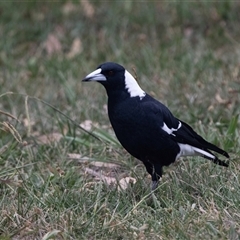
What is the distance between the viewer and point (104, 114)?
5488 millimetres

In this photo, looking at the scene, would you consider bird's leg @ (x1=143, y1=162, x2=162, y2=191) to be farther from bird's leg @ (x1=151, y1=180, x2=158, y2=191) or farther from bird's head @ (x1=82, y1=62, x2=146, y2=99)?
bird's head @ (x1=82, y1=62, x2=146, y2=99)

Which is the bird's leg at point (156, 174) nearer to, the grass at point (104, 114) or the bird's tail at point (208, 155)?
the grass at point (104, 114)

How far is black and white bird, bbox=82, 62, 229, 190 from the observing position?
3957 millimetres

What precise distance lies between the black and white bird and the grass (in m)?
0.11

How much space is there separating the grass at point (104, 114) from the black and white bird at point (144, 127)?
0.11 m

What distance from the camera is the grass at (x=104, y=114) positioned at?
3566mm

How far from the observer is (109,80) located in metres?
4.07

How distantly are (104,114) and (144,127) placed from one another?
1553 mm

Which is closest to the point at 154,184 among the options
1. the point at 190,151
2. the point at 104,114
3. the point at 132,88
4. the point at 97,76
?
the point at 190,151

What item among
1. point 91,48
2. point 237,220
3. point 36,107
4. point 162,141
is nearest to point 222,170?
point 162,141

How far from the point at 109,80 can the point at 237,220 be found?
42.6 inches

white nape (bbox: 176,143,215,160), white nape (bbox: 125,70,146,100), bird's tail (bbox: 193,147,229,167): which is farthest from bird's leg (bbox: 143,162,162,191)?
white nape (bbox: 125,70,146,100)

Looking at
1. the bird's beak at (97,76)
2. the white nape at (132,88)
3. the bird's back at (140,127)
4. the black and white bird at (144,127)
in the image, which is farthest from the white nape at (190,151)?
the bird's beak at (97,76)

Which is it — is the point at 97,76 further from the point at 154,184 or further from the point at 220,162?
the point at 220,162
